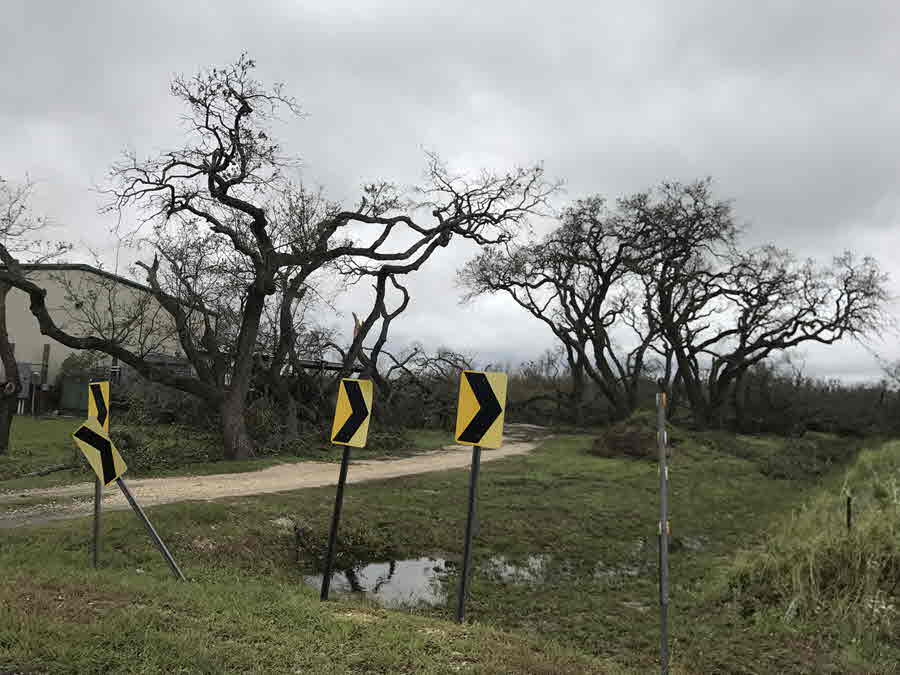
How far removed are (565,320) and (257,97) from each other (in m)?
21.5

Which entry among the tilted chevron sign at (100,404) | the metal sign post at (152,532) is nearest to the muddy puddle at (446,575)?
the metal sign post at (152,532)

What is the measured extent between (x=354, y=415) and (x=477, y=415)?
4.27 feet

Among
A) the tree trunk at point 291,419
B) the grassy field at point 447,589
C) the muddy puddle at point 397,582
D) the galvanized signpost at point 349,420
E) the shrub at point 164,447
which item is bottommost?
the muddy puddle at point 397,582

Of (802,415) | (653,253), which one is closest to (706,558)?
(653,253)

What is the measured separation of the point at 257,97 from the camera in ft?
56.0

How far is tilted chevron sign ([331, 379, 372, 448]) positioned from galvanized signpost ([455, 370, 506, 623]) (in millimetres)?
1001

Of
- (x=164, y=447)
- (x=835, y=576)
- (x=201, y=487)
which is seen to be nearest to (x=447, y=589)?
(x=835, y=576)

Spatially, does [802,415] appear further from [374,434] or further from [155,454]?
[155,454]

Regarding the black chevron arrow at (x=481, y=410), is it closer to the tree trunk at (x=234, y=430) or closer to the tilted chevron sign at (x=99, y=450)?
the tilted chevron sign at (x=99, y=450)

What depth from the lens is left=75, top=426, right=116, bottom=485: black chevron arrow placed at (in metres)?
6.62

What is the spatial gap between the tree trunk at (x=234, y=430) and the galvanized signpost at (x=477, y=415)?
1300 centimetres

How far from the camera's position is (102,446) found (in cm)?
672

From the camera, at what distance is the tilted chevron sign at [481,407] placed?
5.94 m

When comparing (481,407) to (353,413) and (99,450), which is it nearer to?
(353,413)
